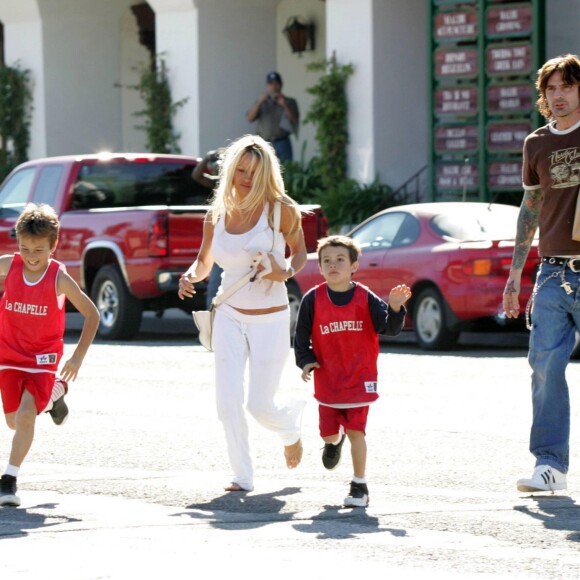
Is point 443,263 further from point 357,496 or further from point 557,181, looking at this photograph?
point 357,496

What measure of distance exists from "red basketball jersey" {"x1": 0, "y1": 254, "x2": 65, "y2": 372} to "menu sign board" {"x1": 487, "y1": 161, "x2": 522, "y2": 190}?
14.3 metres

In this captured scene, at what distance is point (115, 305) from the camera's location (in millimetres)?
17156

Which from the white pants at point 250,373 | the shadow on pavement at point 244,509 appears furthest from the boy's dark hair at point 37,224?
the shadow on pavement at point 244,509

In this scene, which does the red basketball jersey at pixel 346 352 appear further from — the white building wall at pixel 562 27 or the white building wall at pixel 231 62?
the white building wall at pixel 231 62

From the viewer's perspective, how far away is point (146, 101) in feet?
A: 89.0

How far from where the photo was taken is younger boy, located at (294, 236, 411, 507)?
762cm

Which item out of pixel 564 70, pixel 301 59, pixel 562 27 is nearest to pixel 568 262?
pixel 564 70

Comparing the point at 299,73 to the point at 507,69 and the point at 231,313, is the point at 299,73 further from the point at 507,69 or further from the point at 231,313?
the point at 231,313

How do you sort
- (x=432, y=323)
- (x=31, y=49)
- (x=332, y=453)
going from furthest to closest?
1. (x=31, y=49)
2. (x=432, y=323)
3. (x=332, y=453)

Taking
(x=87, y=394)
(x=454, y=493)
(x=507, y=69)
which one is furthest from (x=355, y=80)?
(x=454, y=493)

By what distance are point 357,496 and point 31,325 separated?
180 centimetres

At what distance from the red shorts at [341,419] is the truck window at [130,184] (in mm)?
10271

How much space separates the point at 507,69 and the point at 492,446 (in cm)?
1317

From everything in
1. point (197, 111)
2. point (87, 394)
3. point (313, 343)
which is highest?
point (197, 111)
